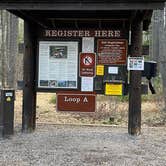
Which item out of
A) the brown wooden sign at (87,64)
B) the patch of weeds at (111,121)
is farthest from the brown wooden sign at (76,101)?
the patch of weeds at (111,121)

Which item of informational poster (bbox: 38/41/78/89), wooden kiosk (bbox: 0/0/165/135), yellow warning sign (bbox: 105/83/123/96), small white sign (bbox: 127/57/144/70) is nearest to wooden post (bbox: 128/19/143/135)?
wooden kiosk (bbox: 0/0/165/135)

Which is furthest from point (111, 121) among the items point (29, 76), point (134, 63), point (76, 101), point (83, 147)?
point (83, 147)

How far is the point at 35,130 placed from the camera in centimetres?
1042

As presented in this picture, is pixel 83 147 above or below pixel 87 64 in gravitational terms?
below

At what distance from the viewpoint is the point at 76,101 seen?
10086mm

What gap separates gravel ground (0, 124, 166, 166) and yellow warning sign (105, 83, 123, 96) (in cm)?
85

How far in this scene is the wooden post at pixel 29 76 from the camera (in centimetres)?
1003

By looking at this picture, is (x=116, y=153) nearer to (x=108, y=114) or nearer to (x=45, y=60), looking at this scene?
(x=45, y=60)

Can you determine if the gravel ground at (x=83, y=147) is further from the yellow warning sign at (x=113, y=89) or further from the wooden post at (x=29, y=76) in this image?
the yellow warning sign at (x=113, y=89)

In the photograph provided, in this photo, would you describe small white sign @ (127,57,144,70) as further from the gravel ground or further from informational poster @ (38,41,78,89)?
the gravel ground

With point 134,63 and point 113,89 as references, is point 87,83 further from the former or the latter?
point 134,63

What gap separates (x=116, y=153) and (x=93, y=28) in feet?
9.34

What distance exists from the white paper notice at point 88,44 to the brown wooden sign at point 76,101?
0.88 m

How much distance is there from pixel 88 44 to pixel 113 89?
1030 mm
